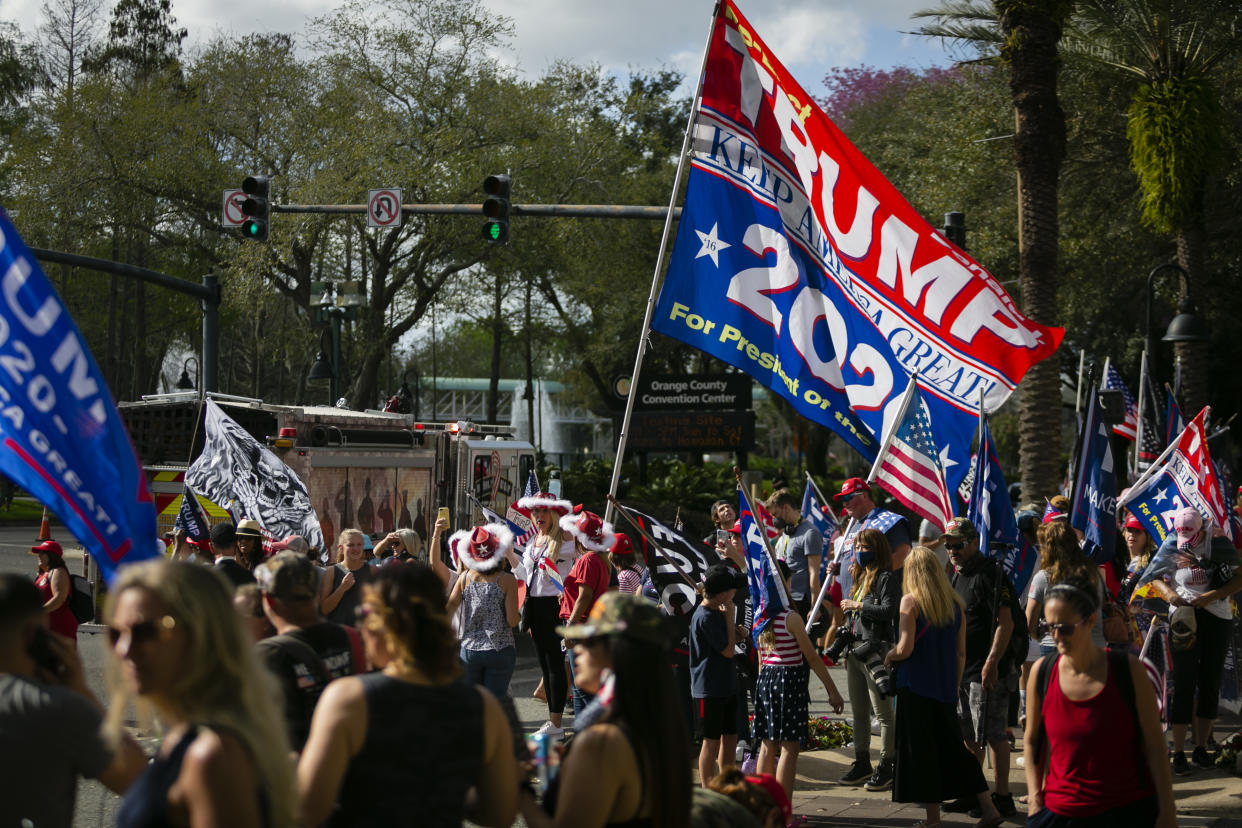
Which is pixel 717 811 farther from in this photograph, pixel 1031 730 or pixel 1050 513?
pixel 1050 513

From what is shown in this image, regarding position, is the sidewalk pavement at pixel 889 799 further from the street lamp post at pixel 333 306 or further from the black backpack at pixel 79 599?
the street lamp post at pixel 333 306

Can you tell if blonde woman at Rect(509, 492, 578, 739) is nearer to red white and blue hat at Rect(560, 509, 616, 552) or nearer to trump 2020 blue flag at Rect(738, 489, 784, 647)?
red white and blue hat at Rect(560, 509, 616, 552)

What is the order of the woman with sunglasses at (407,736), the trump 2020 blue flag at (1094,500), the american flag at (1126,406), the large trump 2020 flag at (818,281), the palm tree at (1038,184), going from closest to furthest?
the woman with sunglasses at (407,736)
the large trump 2020 flag at (818,281)
the trump 2020 blue flag at (1094,500)
the palm tree at (1038,184)
the american flag at (1126,406)

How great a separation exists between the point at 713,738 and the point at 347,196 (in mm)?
22579

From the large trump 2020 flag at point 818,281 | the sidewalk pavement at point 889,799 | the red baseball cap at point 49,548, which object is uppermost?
the large trump 2020 flag at point 818,281

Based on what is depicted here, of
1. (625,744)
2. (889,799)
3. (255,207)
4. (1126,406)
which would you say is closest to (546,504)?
(889,799)

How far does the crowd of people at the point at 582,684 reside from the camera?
116 inches

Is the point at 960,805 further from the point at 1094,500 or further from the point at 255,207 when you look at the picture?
the point at 255,207

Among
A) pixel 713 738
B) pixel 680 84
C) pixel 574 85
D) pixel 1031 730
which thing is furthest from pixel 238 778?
pixel 680 84

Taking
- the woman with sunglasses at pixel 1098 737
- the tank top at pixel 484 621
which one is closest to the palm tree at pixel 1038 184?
the tank top at pixel 484 621

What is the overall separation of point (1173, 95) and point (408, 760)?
17.7m

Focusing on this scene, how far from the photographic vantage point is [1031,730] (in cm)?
503

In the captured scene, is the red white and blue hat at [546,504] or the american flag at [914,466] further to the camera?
the red white and blue hat at [546,504]

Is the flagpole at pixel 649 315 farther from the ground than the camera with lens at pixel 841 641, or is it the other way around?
the flagpole at pixel 649 315
